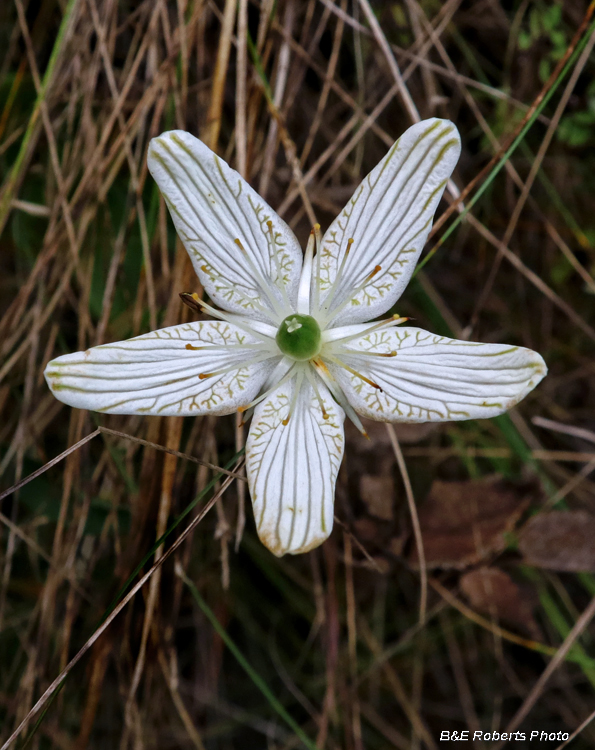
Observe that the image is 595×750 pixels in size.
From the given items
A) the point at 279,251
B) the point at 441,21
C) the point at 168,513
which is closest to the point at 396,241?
the point at 279,251

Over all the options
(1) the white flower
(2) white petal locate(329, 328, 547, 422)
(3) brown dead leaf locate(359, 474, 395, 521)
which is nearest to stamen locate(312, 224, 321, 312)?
(1) the white flower

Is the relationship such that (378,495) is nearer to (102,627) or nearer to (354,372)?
(354,372)

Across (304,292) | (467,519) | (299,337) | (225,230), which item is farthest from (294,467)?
(467,519)

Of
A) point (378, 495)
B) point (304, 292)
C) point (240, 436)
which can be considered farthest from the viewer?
point (378, 495)

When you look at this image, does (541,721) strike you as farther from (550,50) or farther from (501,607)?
(550,50)

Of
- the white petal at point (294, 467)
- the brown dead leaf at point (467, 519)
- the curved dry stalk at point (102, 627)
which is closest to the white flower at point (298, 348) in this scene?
the white petal at point (294, 467)

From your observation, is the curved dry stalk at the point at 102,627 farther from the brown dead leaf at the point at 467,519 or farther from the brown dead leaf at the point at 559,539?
the brown dead leaf at the point at 559,539
